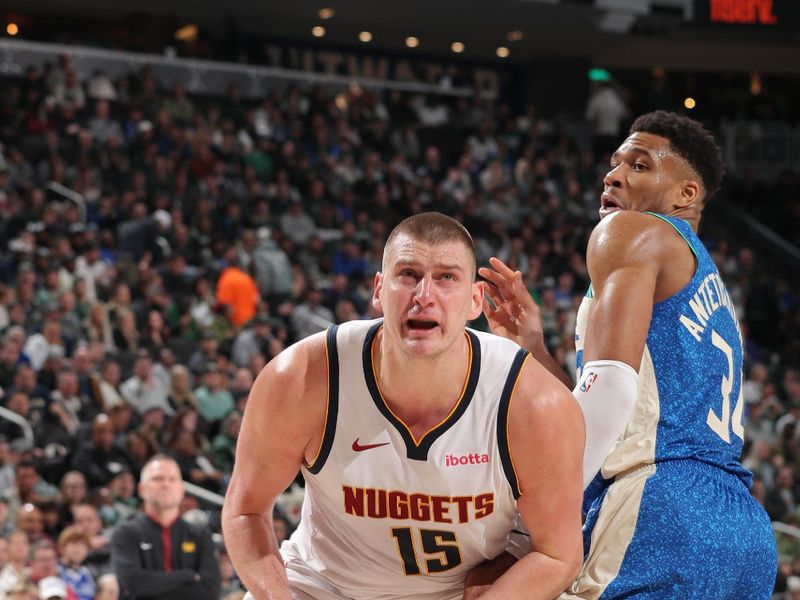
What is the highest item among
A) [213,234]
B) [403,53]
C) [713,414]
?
[403,53]

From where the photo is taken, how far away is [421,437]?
10.00 feet

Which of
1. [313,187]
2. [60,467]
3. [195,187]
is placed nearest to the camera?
[60,467]

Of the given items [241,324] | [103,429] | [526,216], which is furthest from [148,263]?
[526,216]

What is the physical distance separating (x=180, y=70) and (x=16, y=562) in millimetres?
11485

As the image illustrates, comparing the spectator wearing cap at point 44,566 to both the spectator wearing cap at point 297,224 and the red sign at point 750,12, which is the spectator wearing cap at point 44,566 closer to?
the spectator wearing cap at point 297,224

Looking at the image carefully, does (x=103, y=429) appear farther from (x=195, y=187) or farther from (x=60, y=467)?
(x=195, y=187)

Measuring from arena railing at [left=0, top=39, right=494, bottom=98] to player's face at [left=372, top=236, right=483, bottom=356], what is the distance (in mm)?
14568

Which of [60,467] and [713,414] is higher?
[713,414]

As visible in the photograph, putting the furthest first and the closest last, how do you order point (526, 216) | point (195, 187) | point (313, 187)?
point (526, 216)
point (313, 187)
point (195, 187)

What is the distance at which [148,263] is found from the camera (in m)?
12.8

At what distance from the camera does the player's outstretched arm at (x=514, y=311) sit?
3.78 meters

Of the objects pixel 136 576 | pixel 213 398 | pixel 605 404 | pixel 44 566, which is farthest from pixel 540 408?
pixel 213 398

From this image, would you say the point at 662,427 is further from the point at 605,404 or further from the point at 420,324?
the point at 420,324

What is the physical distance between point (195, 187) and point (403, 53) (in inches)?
353
